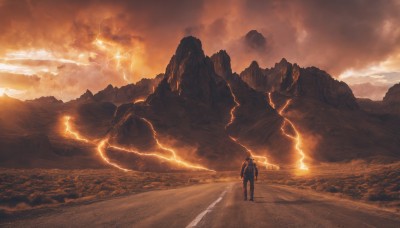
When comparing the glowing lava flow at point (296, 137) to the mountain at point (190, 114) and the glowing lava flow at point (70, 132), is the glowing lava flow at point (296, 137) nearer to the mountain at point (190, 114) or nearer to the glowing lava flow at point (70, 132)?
the mountain at point (190, 114)

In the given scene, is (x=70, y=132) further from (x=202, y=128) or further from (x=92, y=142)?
(x=202, y=128)

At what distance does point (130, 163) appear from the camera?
114 meters

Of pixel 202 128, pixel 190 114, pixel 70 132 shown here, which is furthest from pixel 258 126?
pixel 70 132

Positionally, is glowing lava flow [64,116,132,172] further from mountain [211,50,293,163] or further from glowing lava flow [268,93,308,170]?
glowing lava flow [268,93,308,170]

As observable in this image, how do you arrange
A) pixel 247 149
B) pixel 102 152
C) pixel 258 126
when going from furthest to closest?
1. pixel 258 126
2. pixel 247 149
3. pixel 102 152

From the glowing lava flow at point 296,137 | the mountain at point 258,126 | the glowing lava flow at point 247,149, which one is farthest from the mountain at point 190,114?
the glowing lava flow at point 296,137

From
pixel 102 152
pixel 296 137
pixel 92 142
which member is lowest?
pixel 102 152

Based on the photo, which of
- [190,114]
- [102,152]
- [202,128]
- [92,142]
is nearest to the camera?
[102,152]

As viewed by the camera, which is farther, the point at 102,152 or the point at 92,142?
the point at 92,142

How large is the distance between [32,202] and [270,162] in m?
110

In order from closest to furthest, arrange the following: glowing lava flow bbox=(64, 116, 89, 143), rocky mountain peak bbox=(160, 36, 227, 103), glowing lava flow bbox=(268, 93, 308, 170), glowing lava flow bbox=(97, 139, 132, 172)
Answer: glowing lava flow bbox=(97, 139, 132, 172) → glowing lava flow bbox=(268, 93, 308, 170) → glowing lava flow bbox=(64, 116, 89, 143) → rocky mountain peak bbox=(160, 36, 227, 103)

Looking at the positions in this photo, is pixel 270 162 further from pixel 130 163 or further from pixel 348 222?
pixel 348 222

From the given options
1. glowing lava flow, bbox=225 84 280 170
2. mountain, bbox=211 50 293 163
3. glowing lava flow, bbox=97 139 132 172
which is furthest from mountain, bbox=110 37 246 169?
mountain, bbox=211 50 293 163

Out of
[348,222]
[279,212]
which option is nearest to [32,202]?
[279,212]
